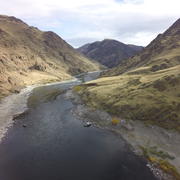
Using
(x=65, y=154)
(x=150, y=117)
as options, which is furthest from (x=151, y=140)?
(x=65, y=154)

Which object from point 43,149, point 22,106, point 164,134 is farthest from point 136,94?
point 22,106

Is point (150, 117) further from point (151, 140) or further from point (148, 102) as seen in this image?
point (151, 140)

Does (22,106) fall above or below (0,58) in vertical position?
below

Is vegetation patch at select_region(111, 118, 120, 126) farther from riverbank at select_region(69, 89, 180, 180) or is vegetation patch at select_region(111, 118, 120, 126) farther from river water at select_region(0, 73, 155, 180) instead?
river water at select_region(0, 73, 155, 180)

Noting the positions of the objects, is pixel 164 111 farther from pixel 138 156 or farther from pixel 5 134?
pixel 5 134

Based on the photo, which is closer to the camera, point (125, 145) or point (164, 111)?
point (125, 145)

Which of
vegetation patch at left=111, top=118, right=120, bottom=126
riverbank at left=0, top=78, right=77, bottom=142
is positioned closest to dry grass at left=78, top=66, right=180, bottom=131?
vegetation patch at left=111, top=118, right=120, bottom=126

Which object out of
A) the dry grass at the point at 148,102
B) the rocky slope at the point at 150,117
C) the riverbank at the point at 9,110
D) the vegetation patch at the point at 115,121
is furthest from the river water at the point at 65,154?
the dry grass at the point at 148,102
